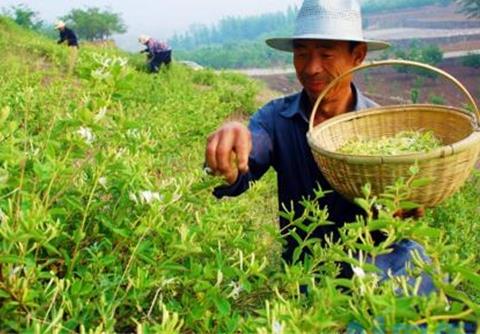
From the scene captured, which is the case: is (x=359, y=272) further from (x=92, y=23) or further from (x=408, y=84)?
(x=92, y=23)

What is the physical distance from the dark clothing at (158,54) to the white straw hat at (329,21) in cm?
1147

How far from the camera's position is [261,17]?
82.5 m

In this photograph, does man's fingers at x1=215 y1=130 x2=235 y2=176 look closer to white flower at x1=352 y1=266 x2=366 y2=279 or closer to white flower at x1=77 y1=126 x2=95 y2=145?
white flower at x1=77 y1=126 x2=95 y2=145

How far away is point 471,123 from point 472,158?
0.76 feet

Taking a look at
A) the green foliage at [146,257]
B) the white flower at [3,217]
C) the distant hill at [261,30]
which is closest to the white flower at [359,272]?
the green foliage at [146,257]

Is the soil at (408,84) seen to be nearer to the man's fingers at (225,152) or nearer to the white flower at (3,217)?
the man's fingers at (225,152)

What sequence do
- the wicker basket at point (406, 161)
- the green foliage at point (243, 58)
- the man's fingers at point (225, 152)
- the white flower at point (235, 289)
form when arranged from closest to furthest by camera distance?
the white flower at point (235, 289) → the man's fingers at point (225, 152) → the wicker basket at point (406, 161) → the green foliage at point (243, 58)

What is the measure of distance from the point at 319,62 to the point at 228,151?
88cm

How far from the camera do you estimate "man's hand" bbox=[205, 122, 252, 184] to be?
131 cm

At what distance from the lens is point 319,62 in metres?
2.10

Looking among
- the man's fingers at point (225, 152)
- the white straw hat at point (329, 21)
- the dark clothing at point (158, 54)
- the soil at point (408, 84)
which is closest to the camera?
the man's fingers at point (225, 152)

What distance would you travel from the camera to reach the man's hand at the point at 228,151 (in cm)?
131

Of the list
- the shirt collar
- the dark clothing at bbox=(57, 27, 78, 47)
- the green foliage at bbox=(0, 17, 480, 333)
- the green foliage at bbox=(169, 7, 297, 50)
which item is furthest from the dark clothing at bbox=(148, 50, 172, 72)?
the green foliage at bbox=(169, 7, 297, 50)

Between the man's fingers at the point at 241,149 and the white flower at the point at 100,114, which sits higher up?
the white flower at the point at 100,114
